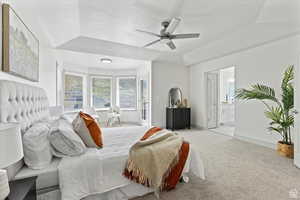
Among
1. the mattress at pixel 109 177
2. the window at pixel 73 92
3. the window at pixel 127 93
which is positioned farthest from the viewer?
the window at pixel 127 93

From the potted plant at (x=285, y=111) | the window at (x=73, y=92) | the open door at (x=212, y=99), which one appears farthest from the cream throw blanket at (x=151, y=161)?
the window at (x=73, y=92)

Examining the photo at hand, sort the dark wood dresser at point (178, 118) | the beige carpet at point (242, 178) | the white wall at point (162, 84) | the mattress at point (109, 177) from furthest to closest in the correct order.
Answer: the white wall at point (162, 84)
the dark wood dresser at point (178, 118)
the beige carpet at point (242, 178)
the mattress at point (109, 177)

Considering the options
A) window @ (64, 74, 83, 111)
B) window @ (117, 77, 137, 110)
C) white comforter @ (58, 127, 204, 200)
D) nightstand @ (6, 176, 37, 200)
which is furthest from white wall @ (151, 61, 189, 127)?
nightstand @ (6, 176, 37, 200)

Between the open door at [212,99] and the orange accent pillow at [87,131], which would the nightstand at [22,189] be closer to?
the orange accent pillow at [87,131]

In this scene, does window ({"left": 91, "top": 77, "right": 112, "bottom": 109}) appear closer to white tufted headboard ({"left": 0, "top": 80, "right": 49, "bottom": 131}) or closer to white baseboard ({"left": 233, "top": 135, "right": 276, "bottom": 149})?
white tufted headboard ({"left": 0, "top": 80, "right": 49, "bottom": 131})

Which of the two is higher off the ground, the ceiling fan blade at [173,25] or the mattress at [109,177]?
the ceiling fan blade at [173,25]

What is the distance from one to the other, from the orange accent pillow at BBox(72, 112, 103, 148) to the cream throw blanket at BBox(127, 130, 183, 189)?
1.65ft

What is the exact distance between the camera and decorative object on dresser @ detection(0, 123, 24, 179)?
27.3 inches

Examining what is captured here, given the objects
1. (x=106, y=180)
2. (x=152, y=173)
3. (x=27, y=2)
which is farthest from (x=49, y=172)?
(x=27, y=2)

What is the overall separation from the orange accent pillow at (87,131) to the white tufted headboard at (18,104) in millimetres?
526

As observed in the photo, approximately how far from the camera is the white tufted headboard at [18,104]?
4.09 feet

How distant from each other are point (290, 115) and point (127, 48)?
3.97 metres

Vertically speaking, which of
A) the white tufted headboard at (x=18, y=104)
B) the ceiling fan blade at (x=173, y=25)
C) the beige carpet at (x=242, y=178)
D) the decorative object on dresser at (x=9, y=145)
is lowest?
the beige carpet at (x=242, y=178)

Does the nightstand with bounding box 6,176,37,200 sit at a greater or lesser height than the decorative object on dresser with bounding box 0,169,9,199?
lesser
